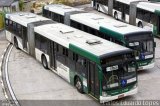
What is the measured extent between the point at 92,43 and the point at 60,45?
7.47 feet

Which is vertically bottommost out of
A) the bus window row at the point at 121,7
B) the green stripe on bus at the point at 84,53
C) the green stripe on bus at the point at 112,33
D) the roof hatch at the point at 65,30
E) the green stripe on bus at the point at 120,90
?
the green stripe on bus at the point at 120,90

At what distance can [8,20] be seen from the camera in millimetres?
28250

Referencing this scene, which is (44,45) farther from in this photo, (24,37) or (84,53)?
(84,53)

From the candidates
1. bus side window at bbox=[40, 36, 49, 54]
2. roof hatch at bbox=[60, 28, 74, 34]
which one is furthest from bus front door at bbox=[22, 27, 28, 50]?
roof hatch at bbox=[60, 28, 74, 34]

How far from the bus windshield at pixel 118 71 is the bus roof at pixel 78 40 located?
412mm

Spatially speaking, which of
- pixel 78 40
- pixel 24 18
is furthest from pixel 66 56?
pixel 24 18

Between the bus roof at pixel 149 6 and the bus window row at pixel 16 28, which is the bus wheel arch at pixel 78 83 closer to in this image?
the bus window row at pixel 16 28

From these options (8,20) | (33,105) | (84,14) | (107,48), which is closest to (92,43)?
(107,48)

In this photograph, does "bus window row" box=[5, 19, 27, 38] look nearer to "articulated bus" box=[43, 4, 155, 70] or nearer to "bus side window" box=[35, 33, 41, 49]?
"bus side window" box=[35, 33, 41, 49]

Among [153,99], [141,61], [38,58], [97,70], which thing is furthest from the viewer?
[38,58]

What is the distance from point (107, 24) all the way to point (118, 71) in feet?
22.6

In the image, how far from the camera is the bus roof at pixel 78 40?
1766cm

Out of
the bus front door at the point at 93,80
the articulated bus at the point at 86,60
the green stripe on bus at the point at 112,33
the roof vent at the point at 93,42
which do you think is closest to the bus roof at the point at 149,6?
the green stripe on bus at the point at 112,33

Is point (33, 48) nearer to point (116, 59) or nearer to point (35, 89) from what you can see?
point (35, 89)
